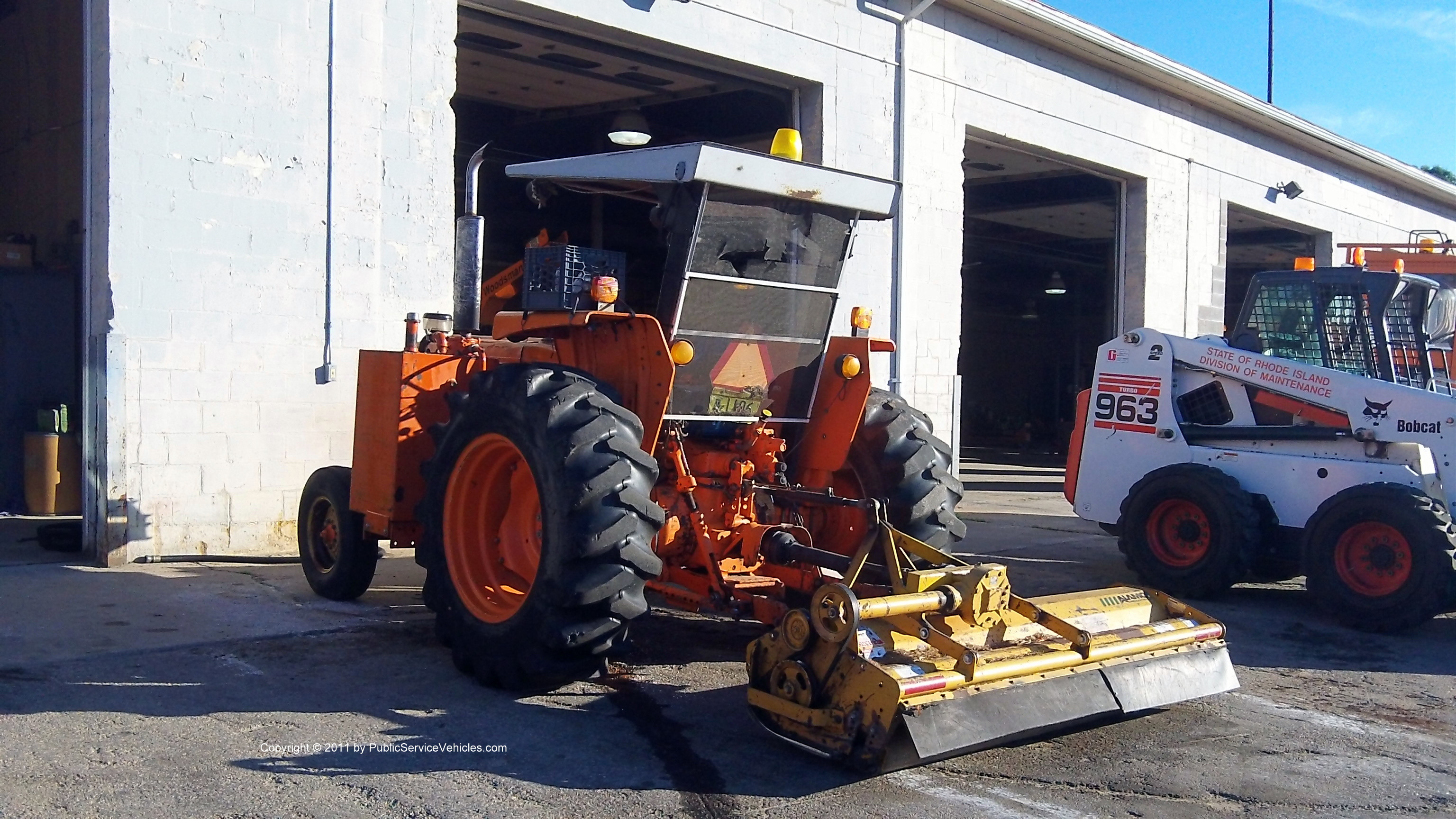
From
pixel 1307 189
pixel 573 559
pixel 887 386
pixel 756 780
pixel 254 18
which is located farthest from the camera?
pixel 1307 189

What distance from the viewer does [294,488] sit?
30.0 feet

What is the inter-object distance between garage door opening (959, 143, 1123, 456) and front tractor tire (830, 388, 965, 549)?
11.9 meters

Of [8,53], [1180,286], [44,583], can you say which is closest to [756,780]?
[44,583]

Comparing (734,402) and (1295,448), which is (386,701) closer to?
(734,402)

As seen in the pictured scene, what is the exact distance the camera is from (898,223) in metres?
13.4

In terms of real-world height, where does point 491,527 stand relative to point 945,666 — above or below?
above

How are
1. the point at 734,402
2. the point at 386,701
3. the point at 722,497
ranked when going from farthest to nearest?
1. the point at 734,402
2. the point at 722,497
3. the point at 386,701

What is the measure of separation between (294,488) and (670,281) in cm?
458

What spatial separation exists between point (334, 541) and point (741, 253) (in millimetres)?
3278

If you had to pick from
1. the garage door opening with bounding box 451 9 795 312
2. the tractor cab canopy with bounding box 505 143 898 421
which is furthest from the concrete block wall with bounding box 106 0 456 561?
the tractor cab canopy with bounding box 505 143 898 421

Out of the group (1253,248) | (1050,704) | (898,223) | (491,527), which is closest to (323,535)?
(491,527)

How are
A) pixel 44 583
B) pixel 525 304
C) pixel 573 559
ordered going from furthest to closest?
pixel 44 583 < pixel 525 304 < pixel 573 559

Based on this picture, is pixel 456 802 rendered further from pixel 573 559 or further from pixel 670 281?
pixel 670 281

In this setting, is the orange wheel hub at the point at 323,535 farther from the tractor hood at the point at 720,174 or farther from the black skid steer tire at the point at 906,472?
the black skid steer tire at the point at 906,472
